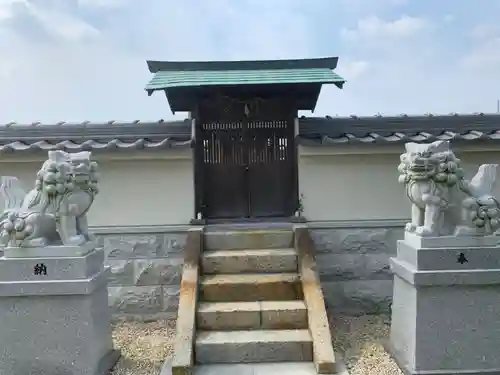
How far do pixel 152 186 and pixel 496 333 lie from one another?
5.05m

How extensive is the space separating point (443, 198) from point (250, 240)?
2859mm

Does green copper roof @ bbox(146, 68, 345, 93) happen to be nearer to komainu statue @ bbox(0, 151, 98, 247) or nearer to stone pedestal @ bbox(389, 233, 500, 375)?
komainu statue @ bbox(0, 151, 98, 247)

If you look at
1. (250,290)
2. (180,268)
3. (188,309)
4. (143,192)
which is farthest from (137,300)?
(250,290)

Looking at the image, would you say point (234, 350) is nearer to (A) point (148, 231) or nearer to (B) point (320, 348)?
(B) point (320, 348)

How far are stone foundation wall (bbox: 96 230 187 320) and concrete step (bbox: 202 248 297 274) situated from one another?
934mm

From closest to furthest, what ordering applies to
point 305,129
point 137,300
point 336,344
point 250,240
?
point 336,344 → point 250,240 → point 137,300 → point 305,129

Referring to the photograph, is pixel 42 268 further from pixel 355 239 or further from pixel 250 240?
pixel 355 239

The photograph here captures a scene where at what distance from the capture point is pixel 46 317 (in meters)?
4.96

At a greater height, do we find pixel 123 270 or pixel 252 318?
pixel 123 270

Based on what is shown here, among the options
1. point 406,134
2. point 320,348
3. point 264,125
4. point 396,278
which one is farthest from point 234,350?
point 406,134

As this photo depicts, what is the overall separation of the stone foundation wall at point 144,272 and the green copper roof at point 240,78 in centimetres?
228

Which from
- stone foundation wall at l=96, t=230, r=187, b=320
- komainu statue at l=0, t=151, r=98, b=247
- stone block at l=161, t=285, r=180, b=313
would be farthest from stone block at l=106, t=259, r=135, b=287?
komainu statue at l=0, t=151, r=98, b=247

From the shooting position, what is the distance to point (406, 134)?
754 centimetres

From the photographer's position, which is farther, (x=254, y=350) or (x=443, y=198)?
(x=254, y=350)
